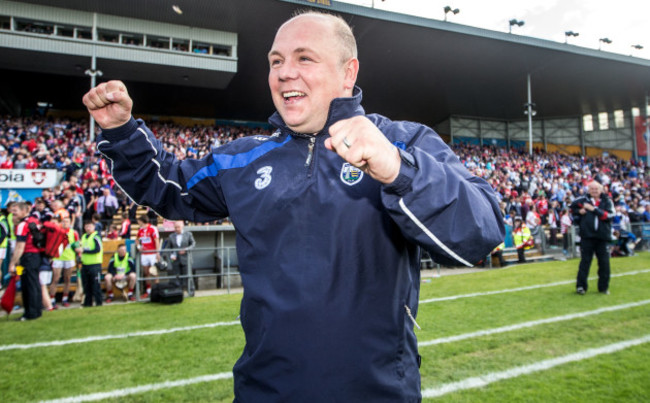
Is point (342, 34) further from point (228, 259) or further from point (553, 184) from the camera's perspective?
point (553, 184)

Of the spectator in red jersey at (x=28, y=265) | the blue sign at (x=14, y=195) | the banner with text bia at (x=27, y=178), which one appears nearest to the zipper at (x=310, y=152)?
the spectator in red jersey at (x=28, y=265)

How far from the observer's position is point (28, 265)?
26.1 ft

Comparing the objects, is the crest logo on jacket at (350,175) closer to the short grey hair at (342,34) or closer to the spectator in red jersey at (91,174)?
the short grey hair at (342,34)

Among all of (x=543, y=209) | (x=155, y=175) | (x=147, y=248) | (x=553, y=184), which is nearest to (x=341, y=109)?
(x=155, y=175)

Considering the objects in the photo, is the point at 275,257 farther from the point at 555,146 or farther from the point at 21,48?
the point at 555,146

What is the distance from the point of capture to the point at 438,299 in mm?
8555

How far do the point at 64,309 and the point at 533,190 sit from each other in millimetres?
23394

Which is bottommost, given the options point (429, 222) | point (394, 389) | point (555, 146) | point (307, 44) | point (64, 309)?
point (64, 309)

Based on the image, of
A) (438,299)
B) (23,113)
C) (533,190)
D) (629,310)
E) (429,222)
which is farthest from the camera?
(23,113)

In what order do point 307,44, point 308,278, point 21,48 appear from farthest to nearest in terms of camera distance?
1. point 21,48
2. point 307,44
3. point 308,278

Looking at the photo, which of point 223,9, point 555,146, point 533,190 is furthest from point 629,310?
point 555,146

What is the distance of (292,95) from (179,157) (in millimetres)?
19957

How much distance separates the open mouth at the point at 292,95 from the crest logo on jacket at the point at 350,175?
351mm

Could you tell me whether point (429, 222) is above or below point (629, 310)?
above
